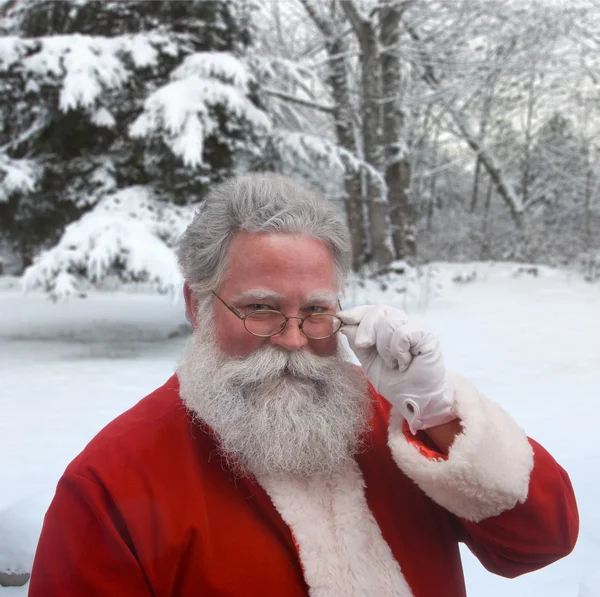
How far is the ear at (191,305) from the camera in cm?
148

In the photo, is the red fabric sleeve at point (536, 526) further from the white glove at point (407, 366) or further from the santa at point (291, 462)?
the white glove at point (407, 366)

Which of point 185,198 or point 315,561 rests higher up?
point 185,198

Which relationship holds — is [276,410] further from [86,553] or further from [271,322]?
[86,553]

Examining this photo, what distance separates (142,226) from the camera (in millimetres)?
5680

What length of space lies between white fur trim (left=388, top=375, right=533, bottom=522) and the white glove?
46mm

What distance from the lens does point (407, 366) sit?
3.84 feet

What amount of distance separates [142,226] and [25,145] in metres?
2.11

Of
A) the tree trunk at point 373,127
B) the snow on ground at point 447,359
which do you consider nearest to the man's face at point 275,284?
the snow on ground at point 447,359

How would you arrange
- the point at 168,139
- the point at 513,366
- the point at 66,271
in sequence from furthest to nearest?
the point at 168,139 < the point at 66,271 < the point at 513,366

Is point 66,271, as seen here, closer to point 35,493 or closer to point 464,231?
point 35,493

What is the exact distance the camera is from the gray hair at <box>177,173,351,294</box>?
4.21 ft

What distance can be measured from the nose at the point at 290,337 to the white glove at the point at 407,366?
0.13 meters

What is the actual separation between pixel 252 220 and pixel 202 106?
192 inches

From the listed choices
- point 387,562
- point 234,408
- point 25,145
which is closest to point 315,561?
point 387,562
